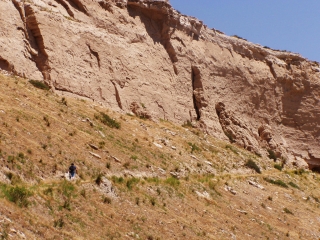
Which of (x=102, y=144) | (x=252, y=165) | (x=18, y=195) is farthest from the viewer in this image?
(x=252, y=165)

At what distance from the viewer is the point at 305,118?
124 feet

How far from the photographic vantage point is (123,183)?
1723cm

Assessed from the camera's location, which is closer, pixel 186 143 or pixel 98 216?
pixel 98 216

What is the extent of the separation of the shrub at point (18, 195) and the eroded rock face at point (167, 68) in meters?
11.0

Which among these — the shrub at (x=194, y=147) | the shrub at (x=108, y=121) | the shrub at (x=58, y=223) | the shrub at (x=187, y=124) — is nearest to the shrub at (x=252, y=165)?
the shrub at (x=194, y=147)

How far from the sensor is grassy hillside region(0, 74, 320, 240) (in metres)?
13.7

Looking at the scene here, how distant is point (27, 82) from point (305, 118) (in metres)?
21.5

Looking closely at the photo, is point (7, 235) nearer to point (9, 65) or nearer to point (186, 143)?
point (9, 65)

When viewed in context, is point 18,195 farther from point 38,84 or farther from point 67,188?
point 38,84

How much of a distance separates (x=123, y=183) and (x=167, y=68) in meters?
15.1

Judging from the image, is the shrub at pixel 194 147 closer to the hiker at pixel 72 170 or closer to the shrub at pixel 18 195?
the hiker at pixel 72 170

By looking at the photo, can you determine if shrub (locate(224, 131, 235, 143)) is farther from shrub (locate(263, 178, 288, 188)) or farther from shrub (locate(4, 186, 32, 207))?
shrub (locate(4, 186, 32, 207))

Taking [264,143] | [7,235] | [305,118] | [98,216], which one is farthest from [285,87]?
[7,235]


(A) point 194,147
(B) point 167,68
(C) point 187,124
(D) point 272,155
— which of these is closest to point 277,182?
(A) point 194,147
